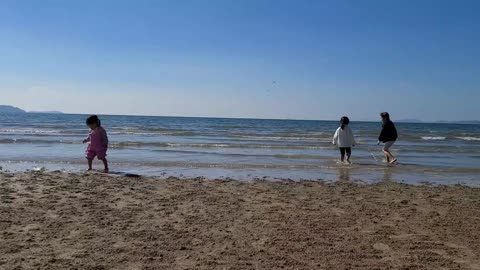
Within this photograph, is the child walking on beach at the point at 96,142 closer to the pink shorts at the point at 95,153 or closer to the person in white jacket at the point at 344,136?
the pink shorts at the point at 95,153

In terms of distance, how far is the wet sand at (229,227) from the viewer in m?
4.40

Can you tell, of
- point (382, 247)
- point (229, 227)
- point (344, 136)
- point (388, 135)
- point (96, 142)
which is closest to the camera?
point (382, 247)

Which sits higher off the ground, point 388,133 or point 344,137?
point 388,133

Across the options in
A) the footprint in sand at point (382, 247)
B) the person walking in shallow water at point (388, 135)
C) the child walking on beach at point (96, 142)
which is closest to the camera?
the footprint in sand at point (382, 247)

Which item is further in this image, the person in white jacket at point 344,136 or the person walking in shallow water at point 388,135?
the person walking in shallow water at point 388,135

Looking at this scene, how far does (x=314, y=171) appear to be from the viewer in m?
12.5

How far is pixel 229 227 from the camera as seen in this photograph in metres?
5.62

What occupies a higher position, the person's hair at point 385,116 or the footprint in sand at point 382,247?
the person's hair at point 385,116

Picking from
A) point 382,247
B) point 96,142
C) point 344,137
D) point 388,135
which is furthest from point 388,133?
point 382,247

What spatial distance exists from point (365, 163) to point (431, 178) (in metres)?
3.30

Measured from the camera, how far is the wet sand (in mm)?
4402

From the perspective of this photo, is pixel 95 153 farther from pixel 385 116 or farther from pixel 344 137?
pixel 385 116

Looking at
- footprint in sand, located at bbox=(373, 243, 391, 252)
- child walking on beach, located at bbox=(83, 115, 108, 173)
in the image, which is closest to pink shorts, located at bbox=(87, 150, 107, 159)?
child walking on beach, located at bbox=(83, 115, 108, 173)

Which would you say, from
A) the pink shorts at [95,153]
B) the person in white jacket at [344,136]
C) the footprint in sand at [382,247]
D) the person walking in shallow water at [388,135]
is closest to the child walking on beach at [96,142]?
the pink shorts at [95,153]
